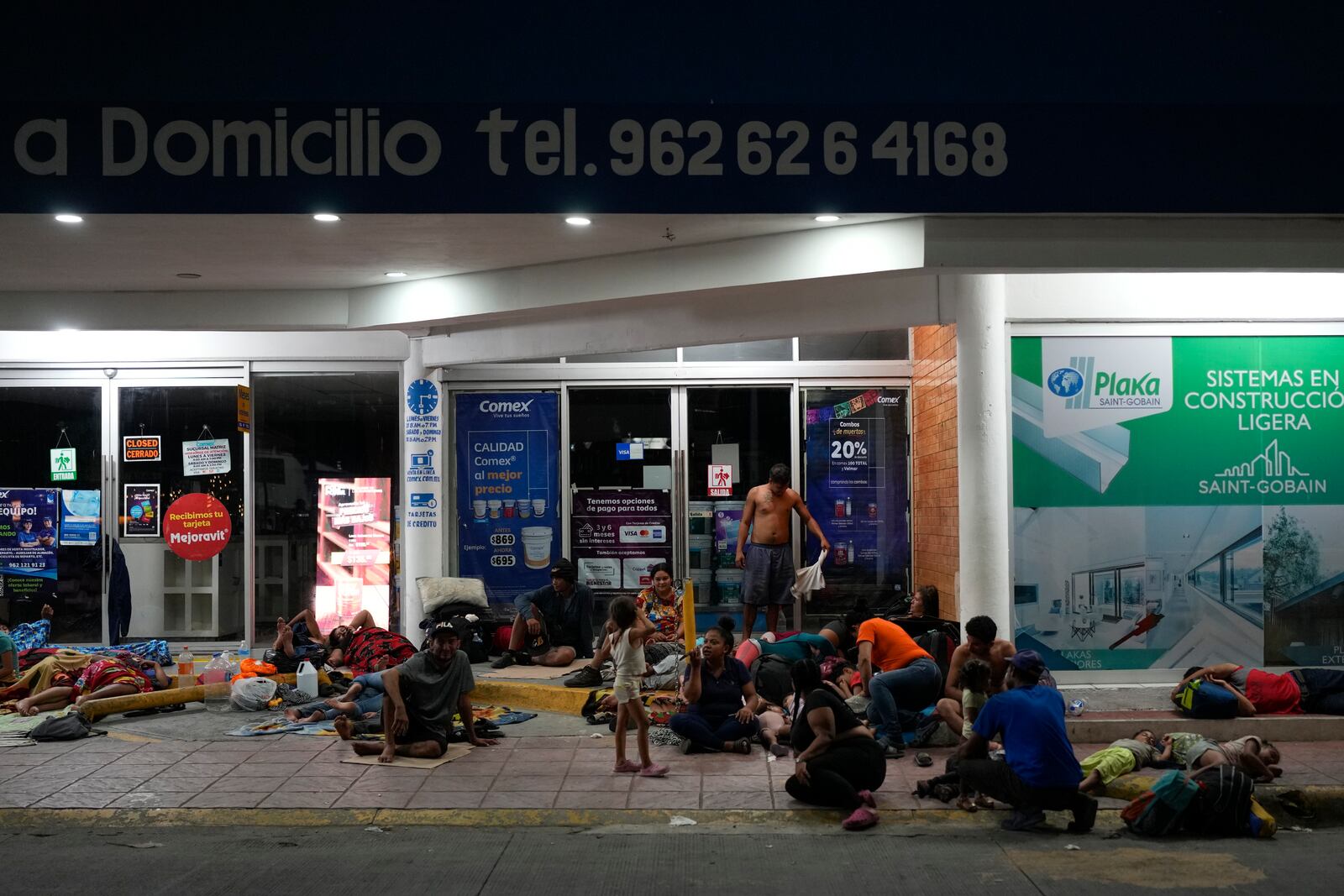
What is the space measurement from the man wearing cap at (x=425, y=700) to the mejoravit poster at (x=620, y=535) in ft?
14.0

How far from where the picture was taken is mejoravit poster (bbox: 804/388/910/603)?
536 inches

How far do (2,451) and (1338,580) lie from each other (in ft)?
47.0

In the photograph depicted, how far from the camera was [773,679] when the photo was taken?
422 inches

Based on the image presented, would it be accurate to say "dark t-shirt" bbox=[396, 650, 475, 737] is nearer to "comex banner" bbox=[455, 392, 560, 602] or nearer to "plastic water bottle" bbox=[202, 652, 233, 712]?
"plastic water bottle" bbox=[202, 652, 233, 712]


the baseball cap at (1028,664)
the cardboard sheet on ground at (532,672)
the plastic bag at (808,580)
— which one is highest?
the plastic bag at (808,580)

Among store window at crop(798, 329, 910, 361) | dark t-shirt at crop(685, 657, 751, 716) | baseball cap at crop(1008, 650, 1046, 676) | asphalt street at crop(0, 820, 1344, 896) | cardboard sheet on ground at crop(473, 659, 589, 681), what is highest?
store window at crop(798, 329, 910, 361)

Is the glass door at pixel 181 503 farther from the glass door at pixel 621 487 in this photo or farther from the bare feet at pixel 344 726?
the bare feet at pixel 344 726

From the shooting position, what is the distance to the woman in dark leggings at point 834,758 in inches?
309

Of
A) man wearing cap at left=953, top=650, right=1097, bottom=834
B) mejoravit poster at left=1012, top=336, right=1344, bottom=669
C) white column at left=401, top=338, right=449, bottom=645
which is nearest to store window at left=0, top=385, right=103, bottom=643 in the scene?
white column at left=401, top=338, right=449, bottom=645

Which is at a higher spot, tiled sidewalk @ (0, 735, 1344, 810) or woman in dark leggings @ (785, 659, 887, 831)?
woman in dark leggings @ (785, 659, 887, 831)

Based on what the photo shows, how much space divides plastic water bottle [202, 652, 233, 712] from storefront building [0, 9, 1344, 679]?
175 cm

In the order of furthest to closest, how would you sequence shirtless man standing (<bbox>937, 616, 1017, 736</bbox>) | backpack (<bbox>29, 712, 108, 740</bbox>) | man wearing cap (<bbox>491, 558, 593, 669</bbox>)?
man wearing cap (<bbox>491, 558, 593, 669</bbox>)
backpack (<bbox>29, 712, 108, 740</bbox>)
shirtless man standing (<bbox>937, 616, 1017, 736</bbox>)

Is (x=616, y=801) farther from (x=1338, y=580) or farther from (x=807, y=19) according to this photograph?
(x=1338, y=580)

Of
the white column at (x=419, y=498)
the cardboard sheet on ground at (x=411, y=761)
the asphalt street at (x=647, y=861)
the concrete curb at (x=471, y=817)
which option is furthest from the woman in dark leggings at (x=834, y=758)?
the white column at (x=419, y=498)
